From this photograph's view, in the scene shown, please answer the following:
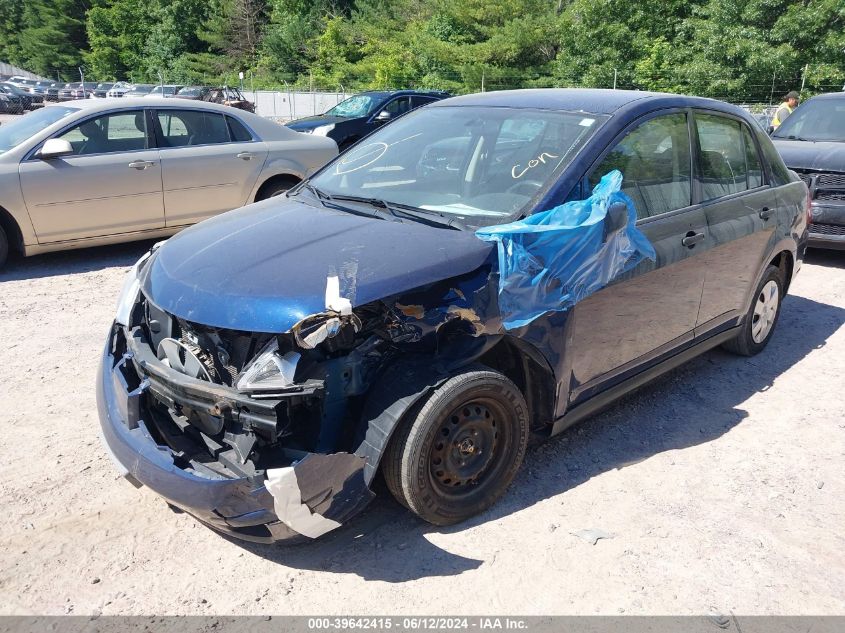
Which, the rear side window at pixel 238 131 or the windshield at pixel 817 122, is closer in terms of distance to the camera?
the rear side window at pixel 238 131

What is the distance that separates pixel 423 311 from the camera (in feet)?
9.36

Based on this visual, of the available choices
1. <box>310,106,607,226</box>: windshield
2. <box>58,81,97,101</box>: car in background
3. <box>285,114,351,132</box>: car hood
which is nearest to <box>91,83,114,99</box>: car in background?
<box>58,81,97,101</box>: car in background

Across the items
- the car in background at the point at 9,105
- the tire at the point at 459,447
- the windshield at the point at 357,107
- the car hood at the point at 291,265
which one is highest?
the car hood at the point at 291,265

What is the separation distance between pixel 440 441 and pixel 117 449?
52.9 inches

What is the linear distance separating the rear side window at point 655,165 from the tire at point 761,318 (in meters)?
1.38

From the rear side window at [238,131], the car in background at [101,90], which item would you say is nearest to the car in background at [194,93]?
the car in background at [101,90]

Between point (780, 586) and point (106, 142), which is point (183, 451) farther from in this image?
point (106, 142)

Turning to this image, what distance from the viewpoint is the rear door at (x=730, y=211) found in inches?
167

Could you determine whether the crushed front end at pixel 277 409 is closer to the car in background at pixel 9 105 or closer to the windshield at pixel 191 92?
the windshield at pixel 191 92

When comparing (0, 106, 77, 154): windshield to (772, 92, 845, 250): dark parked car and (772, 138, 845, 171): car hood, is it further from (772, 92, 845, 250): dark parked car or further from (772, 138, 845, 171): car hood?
(772, 138, 845, 171): car hood

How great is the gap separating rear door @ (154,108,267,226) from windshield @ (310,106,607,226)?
3.76 m

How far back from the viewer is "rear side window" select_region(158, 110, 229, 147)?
297 inches

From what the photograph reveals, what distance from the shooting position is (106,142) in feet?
23.5

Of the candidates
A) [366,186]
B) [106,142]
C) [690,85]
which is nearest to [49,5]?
[690,85]
